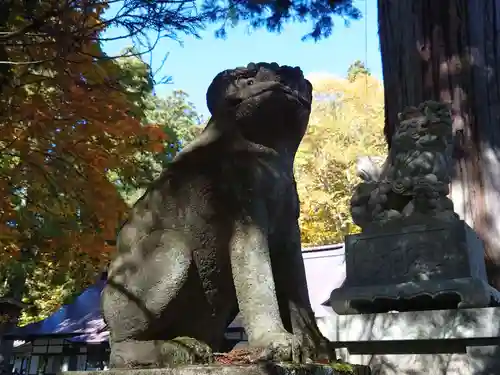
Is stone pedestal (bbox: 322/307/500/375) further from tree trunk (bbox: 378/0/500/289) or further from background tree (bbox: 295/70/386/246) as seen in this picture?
background tree (bbox: 295/70/386/246)

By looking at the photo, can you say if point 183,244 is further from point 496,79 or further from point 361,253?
point 496,79

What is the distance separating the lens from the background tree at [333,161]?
1973 centimetres

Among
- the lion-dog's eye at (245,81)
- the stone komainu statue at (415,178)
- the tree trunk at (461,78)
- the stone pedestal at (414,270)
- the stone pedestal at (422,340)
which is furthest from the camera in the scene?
the tree trunk at (461,78)

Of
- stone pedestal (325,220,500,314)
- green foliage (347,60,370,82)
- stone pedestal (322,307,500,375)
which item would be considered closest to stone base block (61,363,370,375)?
stone pedestal (322,307,500,375)

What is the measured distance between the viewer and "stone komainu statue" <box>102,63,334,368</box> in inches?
87.5

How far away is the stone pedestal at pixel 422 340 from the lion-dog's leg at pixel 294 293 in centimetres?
121

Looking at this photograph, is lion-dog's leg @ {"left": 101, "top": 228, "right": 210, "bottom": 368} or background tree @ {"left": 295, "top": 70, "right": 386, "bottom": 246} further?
background tree @ {"left": 295, "top": 70, "right": 386, "bottom": 246}

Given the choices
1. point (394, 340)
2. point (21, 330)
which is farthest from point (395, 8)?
point (21, 330)

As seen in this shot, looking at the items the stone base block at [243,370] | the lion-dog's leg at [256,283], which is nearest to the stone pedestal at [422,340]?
the stone base block at [243,370]

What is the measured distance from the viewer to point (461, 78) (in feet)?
17.9

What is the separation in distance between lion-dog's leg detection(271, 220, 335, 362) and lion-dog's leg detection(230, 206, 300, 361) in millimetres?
163

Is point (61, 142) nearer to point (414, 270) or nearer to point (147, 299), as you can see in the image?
point (147, 299)

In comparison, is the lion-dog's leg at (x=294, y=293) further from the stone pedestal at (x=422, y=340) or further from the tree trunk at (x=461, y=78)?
the tree trunk at (x=461, y=78)

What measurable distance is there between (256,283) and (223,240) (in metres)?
0.24
